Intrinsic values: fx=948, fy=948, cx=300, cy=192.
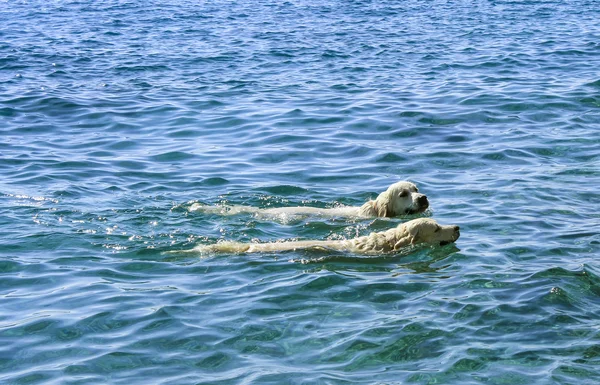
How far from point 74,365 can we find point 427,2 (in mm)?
22124

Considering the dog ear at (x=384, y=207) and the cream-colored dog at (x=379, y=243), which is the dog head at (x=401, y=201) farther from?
the cream-colored dog at (x=379, y=243)

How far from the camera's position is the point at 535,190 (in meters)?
11.6

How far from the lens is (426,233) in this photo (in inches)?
377

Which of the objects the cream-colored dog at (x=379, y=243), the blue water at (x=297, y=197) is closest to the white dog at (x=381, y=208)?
the blue water at (x=297, y=197)

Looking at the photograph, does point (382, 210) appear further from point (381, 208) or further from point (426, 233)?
point (426, 233)

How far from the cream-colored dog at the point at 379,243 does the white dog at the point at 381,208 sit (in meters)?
1.09

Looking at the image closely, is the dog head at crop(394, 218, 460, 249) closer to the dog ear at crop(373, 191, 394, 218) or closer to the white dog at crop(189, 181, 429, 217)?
the white dog at crop(189, 181, 429, 217)

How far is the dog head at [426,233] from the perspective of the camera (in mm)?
9555

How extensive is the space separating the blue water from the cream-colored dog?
0.40ft

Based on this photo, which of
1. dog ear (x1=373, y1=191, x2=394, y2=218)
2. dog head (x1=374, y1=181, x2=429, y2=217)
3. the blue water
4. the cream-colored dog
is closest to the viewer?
the blue water

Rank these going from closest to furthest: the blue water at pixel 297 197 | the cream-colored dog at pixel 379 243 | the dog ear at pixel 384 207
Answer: the blue water at pixel 297 197
the cream-colored dog at pixel 379 243
the dog ear at pixel 384 207

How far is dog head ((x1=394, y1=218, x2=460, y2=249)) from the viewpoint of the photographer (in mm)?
9555

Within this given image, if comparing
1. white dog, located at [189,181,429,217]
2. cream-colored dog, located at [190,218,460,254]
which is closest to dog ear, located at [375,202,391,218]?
white dog, located at [189,181,429,217]

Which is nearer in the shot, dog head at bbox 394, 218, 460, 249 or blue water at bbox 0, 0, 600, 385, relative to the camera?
blue water at bbox 0, 0, 600, 385
